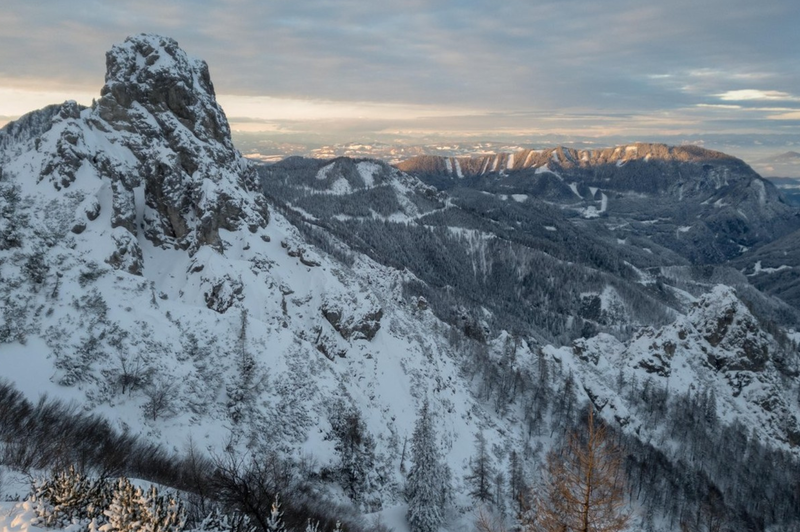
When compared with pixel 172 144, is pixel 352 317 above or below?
below

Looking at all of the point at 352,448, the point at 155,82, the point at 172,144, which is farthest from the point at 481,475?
the point at 155,82

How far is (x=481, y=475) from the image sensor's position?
56344 mm

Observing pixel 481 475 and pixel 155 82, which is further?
pixel 155 82

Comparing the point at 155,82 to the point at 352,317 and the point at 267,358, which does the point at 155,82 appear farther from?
the point at 267,358

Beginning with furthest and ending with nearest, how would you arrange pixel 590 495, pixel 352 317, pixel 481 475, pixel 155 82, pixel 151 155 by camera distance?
pixel 155 82 → pixel 352 317 → pixel 151 155 → pixel 481 475 → pixel 590 495

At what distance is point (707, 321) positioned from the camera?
381 ft

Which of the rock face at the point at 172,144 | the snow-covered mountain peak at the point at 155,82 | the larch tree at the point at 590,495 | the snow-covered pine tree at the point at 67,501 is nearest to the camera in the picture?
the larch tree at the point at 590,495

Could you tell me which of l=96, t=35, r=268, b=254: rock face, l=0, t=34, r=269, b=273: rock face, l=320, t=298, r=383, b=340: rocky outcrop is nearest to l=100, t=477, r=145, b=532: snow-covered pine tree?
l=0, t=34, r=269, b=273: rock face

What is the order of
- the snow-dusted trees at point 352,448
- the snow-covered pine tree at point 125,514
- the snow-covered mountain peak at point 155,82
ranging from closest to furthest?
the snow-covered pine tree at point 125,514 → the snow-dusted trees at point 352,448 → the snow-covered mountain peak at point 155,82

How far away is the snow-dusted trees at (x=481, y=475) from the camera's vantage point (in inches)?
2146

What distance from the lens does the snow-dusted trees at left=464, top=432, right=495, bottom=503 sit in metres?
54.5

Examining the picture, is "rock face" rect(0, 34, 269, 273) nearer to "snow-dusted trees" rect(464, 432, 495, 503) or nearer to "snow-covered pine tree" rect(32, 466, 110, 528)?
"snow-covered pine tree" rect(32, 466, 110, 528)

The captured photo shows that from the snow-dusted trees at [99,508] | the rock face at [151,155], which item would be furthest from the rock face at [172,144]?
the snow-dusted trees at [99,508]

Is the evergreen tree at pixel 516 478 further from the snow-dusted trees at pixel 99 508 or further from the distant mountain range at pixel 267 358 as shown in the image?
the snow-dusted trees at pixel 99 508
